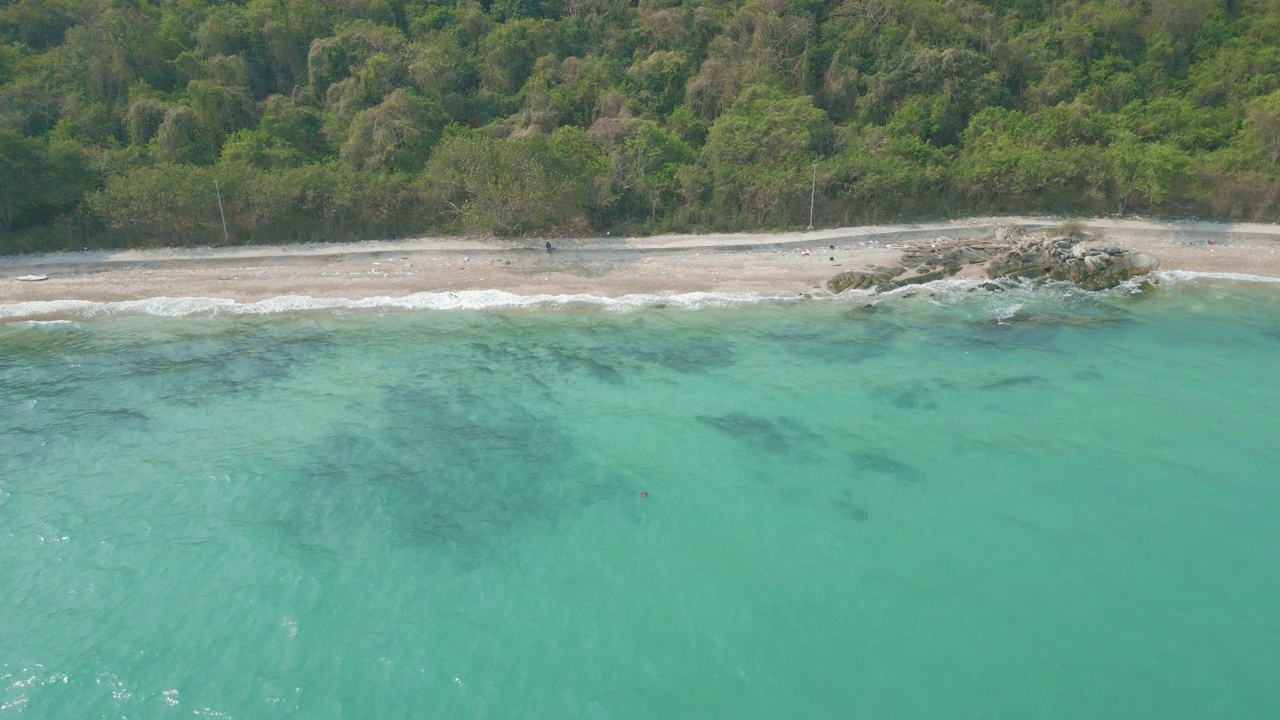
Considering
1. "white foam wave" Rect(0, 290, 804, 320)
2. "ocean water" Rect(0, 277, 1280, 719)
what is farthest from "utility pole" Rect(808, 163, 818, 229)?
"ocean water" Rect(0, 277, 1280, 719)

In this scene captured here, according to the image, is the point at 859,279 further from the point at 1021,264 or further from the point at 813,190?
the point at 1021,264

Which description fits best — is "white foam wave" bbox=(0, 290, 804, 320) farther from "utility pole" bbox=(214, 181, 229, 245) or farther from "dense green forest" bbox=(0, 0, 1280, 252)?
"dense green forest" bbox=(0, 0, 1280, 252)

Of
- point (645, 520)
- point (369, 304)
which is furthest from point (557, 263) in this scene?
point (645, 520)

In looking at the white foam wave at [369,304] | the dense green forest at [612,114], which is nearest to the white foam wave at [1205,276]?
the dense green forest at [612,114]

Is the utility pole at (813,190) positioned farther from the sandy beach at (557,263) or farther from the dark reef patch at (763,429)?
the dark reef patch at (763,429)

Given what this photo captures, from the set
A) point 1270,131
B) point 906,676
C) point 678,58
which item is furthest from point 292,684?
point 1270,131
